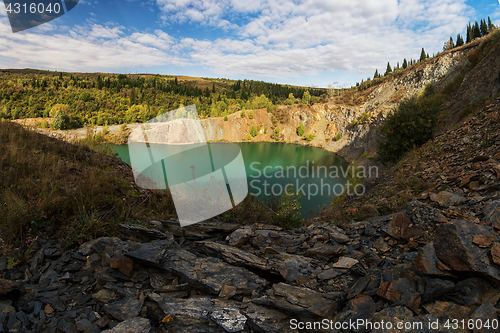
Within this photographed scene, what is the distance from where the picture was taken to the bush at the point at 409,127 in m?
16.6

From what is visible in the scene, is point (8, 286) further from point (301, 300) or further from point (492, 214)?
point (492, 214)

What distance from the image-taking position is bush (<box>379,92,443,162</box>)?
1662cm

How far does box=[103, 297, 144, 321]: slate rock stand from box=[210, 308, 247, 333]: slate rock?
676mm

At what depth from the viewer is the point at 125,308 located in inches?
79.6

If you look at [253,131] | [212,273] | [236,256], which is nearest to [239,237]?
[236,256]

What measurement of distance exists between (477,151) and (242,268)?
9217mm

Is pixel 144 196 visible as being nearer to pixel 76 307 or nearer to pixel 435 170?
pixel 76 307

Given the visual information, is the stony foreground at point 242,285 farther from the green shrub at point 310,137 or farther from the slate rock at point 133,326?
the green shrub at point 310,137

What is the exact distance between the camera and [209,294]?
2328 millimetres

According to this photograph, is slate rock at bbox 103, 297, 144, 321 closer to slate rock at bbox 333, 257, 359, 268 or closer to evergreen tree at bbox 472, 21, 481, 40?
slate rock at bbox 333, 257, 359, 268

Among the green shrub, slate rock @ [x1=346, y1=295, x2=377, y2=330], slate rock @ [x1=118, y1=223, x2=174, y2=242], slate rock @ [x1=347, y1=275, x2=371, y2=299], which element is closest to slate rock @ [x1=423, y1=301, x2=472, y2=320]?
slate rock @ [x1=346, y1=295, x2=377, y2=330]

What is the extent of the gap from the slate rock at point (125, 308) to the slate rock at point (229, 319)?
0.68 m

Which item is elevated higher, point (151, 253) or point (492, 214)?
point (492, 214)

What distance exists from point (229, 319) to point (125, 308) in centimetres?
93
